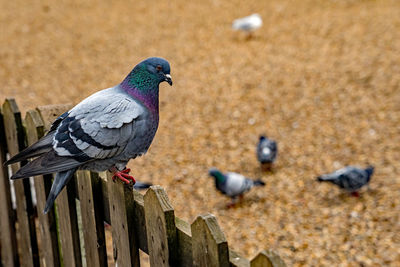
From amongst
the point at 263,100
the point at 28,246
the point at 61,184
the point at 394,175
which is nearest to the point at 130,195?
the point at 61,184

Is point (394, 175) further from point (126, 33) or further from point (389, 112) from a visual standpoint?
point (126, 33)

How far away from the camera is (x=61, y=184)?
2137 mm

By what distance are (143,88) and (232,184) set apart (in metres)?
3.15

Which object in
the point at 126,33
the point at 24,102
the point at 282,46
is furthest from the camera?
the point at 126,33

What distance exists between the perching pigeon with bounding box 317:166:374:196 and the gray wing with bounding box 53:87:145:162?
133 inches

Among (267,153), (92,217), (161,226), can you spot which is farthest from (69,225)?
(267,153)

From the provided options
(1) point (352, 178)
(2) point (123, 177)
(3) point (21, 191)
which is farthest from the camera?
(1) point (352, 178)

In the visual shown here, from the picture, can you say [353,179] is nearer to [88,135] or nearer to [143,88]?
[143,88]

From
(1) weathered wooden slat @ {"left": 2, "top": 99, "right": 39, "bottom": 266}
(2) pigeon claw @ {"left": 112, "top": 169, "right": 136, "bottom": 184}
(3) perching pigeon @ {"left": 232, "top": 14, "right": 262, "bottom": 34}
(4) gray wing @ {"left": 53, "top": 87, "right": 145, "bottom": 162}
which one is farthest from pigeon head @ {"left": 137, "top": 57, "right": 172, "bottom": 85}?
(3) perching pigeon @ {"left": 232, "top": 14, "right": 262, "bottom": 34}

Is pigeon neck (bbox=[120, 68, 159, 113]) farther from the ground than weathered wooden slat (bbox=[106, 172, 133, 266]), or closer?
farther from the ground

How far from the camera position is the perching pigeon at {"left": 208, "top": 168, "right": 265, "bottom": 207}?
5254 millimetres

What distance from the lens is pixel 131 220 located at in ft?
6.79

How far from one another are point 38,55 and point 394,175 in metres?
7.61

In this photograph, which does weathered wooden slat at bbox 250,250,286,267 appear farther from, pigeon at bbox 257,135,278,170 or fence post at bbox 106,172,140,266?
pigeon at bbox 257,135,278,170
